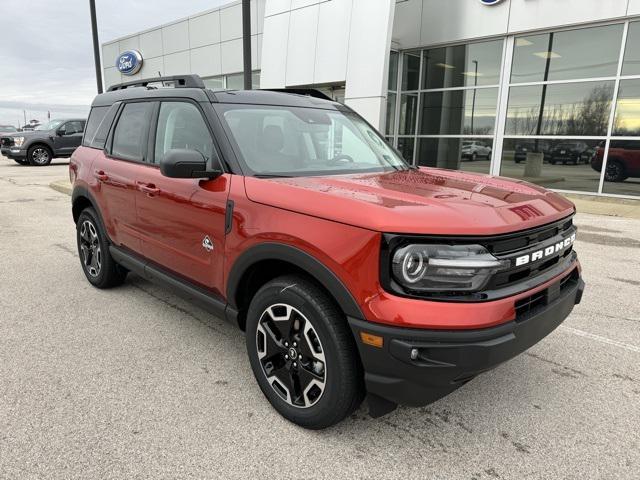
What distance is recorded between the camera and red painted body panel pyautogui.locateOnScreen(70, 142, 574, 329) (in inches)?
82.2

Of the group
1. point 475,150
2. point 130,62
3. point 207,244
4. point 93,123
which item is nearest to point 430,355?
point 207,244

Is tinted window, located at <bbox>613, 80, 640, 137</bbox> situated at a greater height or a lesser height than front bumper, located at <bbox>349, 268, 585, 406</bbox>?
greater

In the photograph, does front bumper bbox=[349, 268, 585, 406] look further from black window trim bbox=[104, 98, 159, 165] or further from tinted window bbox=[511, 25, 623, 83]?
tinted window bbox=[511, 25, 623, 83]

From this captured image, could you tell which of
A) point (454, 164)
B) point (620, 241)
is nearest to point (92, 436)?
point (620, 241)

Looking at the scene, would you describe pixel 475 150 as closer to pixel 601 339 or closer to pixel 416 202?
pixel 601 339

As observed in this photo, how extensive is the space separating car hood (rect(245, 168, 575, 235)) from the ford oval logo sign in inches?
987

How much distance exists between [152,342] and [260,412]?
→ 4.32 ft

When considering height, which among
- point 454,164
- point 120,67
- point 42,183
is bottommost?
point 42,183

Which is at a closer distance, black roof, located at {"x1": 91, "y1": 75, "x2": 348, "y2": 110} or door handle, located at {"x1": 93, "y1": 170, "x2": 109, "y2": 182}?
black roof, located at {"x1": 91, "y1": 75, "x2": 348, "y2": 110}

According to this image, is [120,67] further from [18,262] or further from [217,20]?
[18,262]

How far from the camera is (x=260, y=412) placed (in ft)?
9.02

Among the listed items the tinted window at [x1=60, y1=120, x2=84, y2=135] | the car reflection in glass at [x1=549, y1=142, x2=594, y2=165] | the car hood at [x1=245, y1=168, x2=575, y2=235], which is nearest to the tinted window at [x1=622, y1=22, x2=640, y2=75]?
the car reflection in glass at [x1=549, y1=142, x2=594, y2=165]

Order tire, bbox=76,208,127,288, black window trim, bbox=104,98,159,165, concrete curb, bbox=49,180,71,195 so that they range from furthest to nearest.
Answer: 1. concrete curb, bbox=49,180,71,195
2. tire, bbox=76,208,127,288
3. black window trim, bbox=104,98,159,165

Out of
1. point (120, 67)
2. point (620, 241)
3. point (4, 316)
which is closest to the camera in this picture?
point (4, 316)
